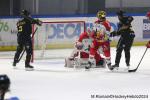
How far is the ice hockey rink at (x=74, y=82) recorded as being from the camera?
5.99 metres

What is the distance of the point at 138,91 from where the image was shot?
636cm

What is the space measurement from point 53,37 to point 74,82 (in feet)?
14.2

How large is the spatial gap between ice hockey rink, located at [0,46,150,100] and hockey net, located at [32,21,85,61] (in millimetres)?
587

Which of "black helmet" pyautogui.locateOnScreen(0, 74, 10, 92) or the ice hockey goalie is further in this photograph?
the ice hockey goalie

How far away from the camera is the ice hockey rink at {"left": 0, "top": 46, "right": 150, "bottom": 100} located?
599 centimetres

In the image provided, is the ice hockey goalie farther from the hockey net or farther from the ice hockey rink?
the hockey net

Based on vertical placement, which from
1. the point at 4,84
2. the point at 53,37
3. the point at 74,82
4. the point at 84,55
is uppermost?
the point at 4,84

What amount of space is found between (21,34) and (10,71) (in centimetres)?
72

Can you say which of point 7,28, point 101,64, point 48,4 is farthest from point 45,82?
point 48,4

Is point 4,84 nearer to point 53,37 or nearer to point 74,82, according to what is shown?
point 74,82

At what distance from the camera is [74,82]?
7.34 meters

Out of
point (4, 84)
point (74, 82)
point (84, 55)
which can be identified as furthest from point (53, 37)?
point (4, 84)

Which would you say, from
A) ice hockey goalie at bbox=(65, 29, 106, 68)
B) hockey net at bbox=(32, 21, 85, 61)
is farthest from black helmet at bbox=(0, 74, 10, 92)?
hockey net at bbox=(32, 21, 85, 61)

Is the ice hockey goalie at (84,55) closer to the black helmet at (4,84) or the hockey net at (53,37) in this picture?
the hockey net at (53,37)
